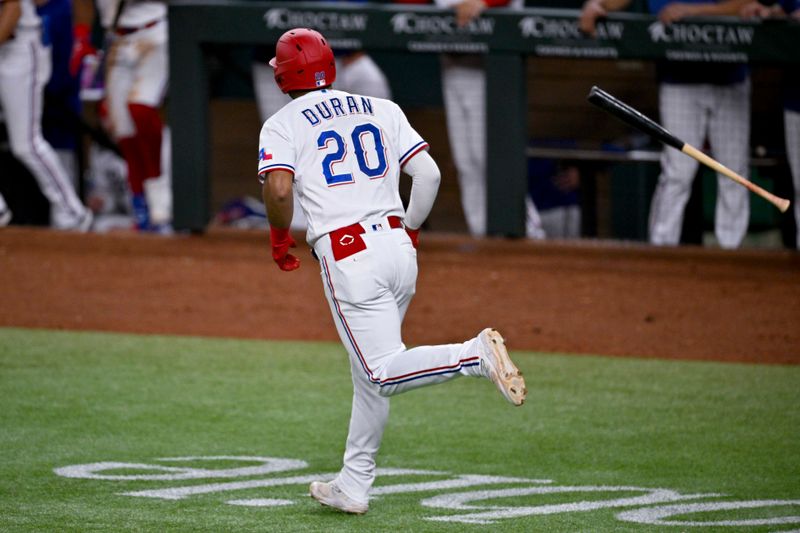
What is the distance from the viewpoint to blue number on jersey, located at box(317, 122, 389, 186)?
14.8 ft

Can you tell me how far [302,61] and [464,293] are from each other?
4.47 metres

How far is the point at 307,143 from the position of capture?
4484 mm

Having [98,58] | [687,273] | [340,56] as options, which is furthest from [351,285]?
[98,58]

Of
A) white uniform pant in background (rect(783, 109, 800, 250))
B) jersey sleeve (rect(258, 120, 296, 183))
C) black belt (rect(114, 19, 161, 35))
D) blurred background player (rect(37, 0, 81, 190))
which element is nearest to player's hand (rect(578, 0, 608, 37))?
white uniform pant in background (rect(783, 109, 800, 250))

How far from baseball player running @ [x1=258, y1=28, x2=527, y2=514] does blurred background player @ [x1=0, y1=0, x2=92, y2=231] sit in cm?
606

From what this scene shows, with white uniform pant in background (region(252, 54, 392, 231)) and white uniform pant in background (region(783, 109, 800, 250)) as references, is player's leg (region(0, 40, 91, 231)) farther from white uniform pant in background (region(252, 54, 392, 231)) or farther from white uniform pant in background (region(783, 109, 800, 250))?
white uniform pant in background (region(783, 109, 800, 250))

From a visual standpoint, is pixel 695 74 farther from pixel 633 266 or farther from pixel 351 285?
pixel 351 285

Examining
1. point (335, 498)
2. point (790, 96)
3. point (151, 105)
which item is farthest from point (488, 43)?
point (335, 498)

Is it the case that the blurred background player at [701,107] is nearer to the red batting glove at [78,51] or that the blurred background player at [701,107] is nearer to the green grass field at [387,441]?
the green grass field at [387,441]

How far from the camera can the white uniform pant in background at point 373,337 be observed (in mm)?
4391

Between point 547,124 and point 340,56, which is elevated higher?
point 340,56

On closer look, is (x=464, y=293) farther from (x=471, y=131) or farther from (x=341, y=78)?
(x=341, y=78)

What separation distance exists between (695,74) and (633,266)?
134 cm

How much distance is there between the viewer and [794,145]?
9266mm
